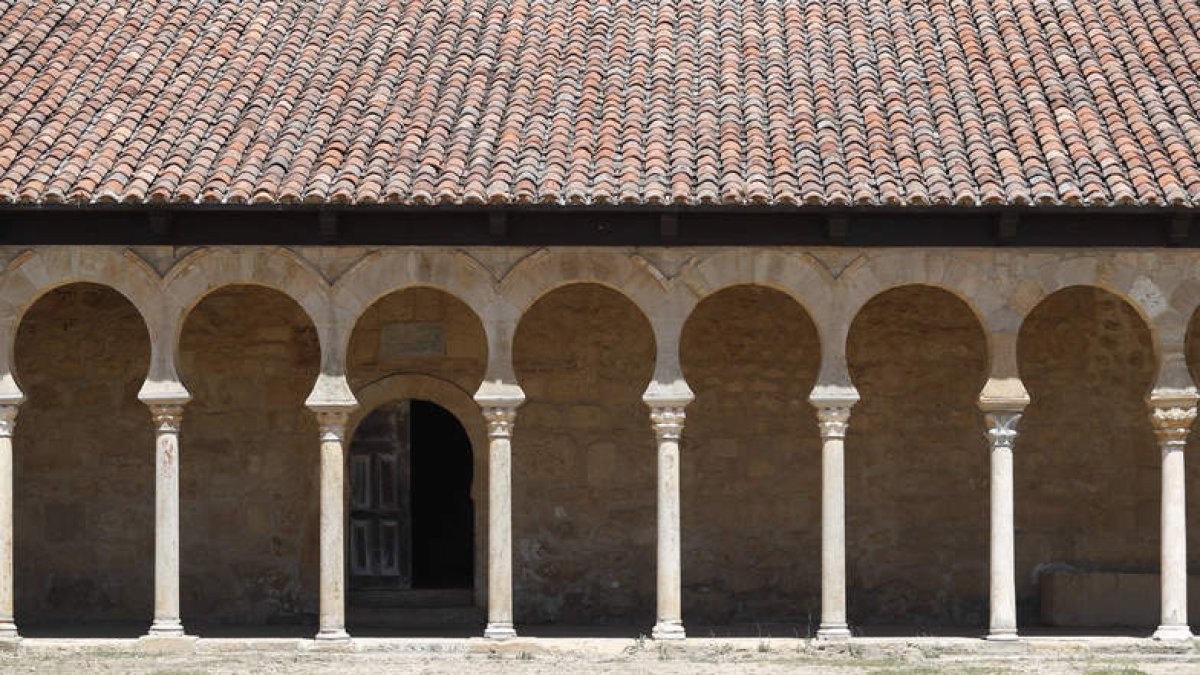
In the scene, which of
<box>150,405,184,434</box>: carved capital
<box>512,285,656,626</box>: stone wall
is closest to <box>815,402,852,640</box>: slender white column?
<box>512,285,656,626</box>: stone wall

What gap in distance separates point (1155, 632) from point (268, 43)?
9.74 metres

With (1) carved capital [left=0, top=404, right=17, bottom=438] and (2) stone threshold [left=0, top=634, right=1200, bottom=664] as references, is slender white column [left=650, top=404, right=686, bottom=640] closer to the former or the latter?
(2) stone threshold [left=0, top=634, right=1200, bottom=664]

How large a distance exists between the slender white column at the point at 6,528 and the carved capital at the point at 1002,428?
808 cm

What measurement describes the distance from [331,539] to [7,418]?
2856 mm

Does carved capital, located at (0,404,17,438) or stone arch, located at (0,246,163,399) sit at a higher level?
→ stone arch, located at (0,246,163,399)

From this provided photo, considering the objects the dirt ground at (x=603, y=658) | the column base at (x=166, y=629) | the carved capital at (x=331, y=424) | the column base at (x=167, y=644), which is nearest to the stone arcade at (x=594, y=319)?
the carved capital at (x=331, y=424)

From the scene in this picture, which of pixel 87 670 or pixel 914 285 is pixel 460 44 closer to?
pixel 914 285

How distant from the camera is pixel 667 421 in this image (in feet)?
71.1

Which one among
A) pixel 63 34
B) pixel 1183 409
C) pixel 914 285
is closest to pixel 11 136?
pixel 63 34

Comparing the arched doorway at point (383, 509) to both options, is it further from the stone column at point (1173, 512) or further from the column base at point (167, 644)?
the stone column at point (1173, 512)

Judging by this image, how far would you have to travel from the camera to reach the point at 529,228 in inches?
854

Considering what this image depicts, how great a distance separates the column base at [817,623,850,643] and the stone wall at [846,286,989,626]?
2608 millimetres

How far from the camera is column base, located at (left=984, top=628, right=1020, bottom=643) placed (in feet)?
70.5

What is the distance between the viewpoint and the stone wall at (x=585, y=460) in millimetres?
24156
